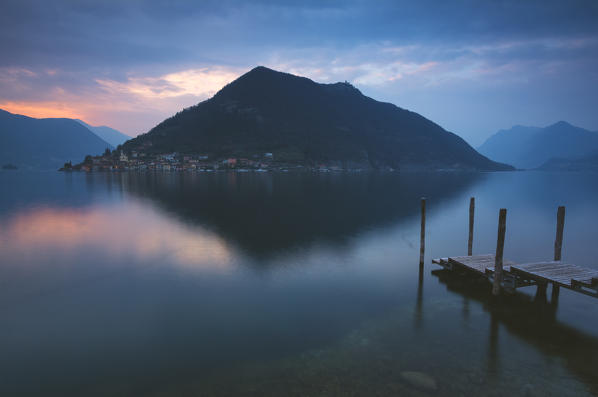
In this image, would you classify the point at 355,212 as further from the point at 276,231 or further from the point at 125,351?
the point at 125,351

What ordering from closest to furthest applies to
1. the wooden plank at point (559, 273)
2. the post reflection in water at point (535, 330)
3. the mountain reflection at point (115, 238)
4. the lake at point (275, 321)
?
the lake at point (275, 321)
the post reflection in water at point (535, 330)
the wooden plank at point (559, 273)
the mountain reflection at point (115, 238)

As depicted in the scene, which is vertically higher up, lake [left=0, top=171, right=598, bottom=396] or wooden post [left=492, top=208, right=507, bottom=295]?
wooden post [left=492, top=208, right=507, bottom=295]

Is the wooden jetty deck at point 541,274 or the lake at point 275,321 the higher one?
the wooden jetty deck at point 541,274

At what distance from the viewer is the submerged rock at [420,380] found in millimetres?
9961

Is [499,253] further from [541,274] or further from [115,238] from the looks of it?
[115,238]

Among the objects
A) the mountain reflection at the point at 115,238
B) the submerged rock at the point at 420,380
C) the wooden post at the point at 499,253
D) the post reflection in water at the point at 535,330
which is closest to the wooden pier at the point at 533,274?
the wooden post at the point at 499,253

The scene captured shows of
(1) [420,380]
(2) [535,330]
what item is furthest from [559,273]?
(1) [420,380]

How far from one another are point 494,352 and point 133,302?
17004 millimetres

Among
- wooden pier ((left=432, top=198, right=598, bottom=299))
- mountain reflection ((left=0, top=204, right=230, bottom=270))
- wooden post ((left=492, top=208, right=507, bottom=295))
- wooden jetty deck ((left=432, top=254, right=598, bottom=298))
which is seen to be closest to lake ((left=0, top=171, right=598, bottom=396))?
mountain reflection ((left=0, top=204, right=230, bottom=270))

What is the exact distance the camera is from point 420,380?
10297 millimetres

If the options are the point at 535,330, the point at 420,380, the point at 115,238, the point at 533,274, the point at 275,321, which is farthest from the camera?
the point at 115,238

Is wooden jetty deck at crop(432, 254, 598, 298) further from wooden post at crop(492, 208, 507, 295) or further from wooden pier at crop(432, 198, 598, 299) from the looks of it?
wooden post at crop(492, 208, 507, 295)

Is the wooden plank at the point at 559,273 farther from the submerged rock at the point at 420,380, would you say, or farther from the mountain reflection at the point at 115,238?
the mountain reflection at the point at 115,238

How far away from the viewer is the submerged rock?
32.7 feet
